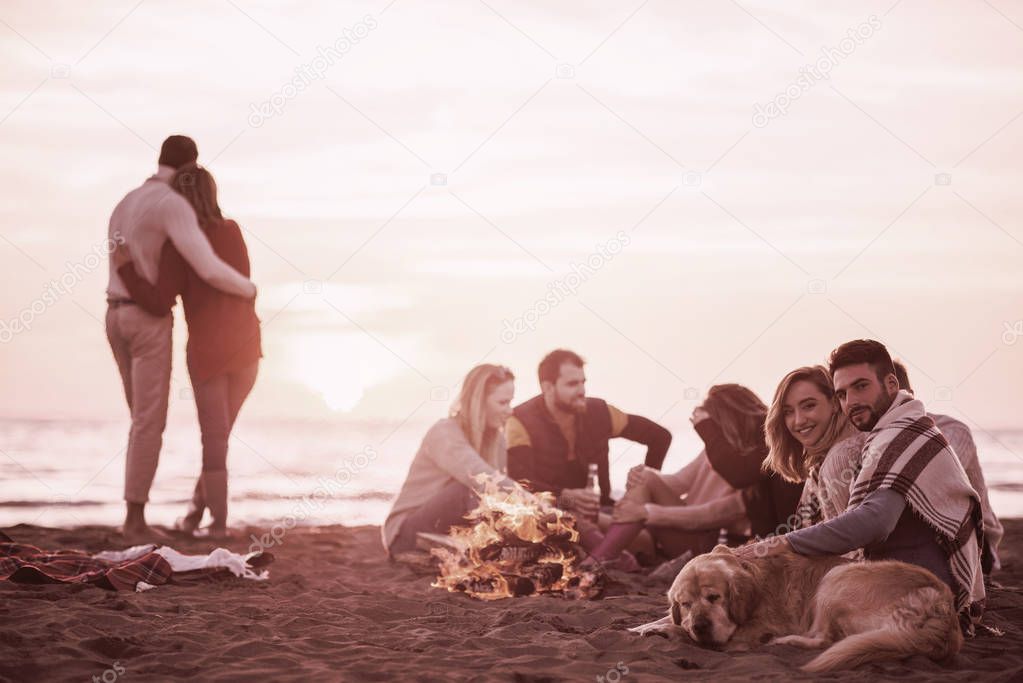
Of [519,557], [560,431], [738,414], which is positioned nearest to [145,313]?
[560,431]

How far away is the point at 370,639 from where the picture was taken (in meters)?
5.71

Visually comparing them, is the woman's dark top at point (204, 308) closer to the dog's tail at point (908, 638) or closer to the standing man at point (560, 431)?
the standing man at point (560, 431)

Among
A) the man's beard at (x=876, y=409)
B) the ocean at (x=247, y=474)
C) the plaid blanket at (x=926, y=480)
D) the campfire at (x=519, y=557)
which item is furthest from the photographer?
the ocean at (x=247, y=474)

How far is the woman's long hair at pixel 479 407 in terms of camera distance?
29.2ft

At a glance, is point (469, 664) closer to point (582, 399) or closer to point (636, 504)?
point (636, 504)

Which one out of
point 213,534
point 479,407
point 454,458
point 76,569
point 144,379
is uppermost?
point 144,379

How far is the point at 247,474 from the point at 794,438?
53.1ft

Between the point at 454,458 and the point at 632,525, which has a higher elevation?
the point at 454,458

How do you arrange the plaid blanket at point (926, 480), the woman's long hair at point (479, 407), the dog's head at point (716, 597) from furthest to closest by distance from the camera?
the woman's long hair at point (479, 407) → the dog's head at point (716, 597) → the plaid blanket at point (926, 480)

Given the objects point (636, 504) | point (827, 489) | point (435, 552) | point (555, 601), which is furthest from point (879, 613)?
point (435, 552)

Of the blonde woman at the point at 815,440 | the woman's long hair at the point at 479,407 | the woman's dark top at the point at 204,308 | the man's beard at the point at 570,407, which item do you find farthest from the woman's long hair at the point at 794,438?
the woman's dark top at the point at 204,308

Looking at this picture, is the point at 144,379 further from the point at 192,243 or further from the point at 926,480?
the point at 926,480

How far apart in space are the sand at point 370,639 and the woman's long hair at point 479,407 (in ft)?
5.10

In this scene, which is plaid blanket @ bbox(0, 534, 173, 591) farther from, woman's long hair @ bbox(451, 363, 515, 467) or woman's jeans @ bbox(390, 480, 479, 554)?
woman's long hair @ bbox(451, 363, 515, 467)
